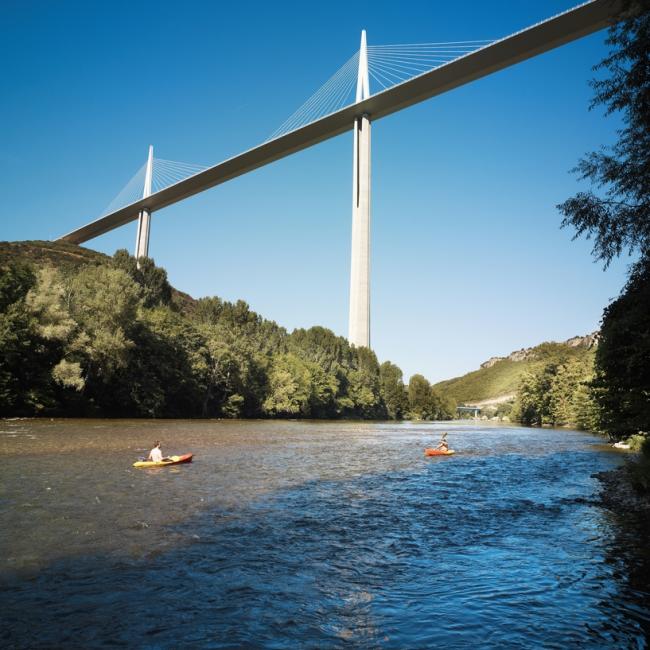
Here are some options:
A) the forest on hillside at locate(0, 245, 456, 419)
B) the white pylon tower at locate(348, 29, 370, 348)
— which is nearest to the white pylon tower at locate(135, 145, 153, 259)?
the forest on hillside at locate(0, 245, 456, 419)

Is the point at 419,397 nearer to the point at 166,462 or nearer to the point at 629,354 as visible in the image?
the point at 166,462

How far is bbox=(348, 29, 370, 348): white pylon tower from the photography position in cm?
7469

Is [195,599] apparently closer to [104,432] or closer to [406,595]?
[406,595]

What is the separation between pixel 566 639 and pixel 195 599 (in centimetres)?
429

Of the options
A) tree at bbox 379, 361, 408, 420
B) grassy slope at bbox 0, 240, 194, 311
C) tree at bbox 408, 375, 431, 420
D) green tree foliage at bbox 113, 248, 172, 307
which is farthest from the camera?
tree at bbox 408, 375, 431, 420

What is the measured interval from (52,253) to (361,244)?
197 ft

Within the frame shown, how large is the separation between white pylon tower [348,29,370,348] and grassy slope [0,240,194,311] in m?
27.4

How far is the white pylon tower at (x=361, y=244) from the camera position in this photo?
74688 mm

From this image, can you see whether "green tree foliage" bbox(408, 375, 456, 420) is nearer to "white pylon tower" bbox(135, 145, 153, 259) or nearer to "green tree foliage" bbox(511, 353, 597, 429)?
"green tree foliage" bbox(511, 353, 597, 429)

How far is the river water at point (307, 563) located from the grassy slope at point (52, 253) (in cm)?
7347

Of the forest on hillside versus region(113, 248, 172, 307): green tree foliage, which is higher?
region(113, 248, 172, 307): green tree foliage

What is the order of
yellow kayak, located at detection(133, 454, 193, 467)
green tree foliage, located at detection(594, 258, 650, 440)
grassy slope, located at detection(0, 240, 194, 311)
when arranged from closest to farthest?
green tree foliage, located at detection(594, 258, 650, 440), yellow kayak, located at detection(133, 454, 193, 467), grassy slope, located at detection(0, 240, 194, 311)

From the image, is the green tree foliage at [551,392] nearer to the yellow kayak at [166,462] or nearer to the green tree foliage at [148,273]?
the green tree foliage at [148,273]

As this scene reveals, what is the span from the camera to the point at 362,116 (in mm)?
80438
